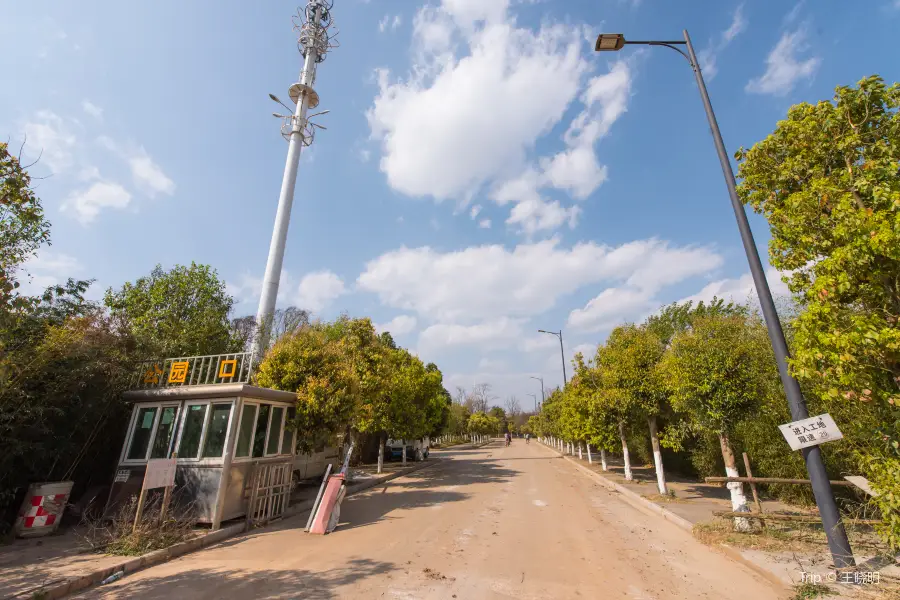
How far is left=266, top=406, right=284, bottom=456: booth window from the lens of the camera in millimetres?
10695

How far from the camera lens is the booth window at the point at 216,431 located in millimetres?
9133

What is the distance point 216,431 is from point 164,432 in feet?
5.13

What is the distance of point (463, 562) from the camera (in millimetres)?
6734

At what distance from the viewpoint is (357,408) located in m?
13.0

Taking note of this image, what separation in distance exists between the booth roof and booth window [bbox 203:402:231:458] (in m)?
0.32

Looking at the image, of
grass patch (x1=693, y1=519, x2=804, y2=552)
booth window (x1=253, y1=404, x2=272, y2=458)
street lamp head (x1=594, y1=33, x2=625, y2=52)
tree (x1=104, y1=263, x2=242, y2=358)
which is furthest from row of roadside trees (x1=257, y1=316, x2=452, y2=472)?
street lamp head (x1=594, y1=33, x2=625, y2=52)

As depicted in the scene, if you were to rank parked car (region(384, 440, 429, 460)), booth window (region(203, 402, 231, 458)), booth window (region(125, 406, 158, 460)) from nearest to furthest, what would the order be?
booth window (region(203, 402, 231, 458))
booth window (region(125, 406, 158, 460))
parked car (region(384, 440, 429, 460))

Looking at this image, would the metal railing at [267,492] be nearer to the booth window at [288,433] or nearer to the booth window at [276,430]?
the booth window at [276,430]

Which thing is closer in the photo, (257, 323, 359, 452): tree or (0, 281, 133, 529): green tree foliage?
(0, 281, 133, 529): green tree foliage

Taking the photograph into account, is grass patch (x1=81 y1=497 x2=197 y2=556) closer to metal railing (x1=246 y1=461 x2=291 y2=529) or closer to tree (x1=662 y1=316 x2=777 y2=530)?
metal railing (x1=246 y1=461 x2=291 y2=529)

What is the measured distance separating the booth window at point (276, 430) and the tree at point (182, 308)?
9.02 meters

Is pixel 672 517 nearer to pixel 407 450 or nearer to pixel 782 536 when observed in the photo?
pixel 782 536

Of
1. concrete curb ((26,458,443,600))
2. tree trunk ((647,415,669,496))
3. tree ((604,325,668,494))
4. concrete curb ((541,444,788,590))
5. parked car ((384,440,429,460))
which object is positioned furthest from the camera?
parked car ((384,440,429,460))

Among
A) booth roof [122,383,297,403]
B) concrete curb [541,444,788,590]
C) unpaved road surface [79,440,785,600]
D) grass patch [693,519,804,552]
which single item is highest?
booth roof [122,383,297,403]
